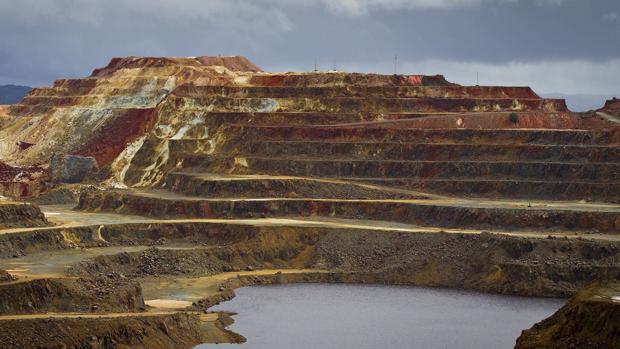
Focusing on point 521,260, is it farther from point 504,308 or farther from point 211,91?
point 211,91

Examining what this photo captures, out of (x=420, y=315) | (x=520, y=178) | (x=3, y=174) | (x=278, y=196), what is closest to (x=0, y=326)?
(x=420, y=315)

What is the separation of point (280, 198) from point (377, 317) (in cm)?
4206

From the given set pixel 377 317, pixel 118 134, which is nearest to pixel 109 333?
pixel 377 317

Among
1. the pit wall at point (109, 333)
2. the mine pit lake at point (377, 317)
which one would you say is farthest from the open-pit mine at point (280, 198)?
the mine pit lake at point (377, 317)

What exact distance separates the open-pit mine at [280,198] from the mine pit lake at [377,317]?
2.25 metres

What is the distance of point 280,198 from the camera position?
140 m

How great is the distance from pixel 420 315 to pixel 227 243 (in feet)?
98.8

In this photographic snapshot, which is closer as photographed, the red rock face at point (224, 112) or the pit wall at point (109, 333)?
the pit wall at point (109, 333)

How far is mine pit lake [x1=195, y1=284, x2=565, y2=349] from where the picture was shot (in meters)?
90.8

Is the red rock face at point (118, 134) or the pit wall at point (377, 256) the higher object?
the red rock face at point (118, 134)

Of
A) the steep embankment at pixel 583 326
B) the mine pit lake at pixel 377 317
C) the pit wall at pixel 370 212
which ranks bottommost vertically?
the mine pit lake at pixel 377 317

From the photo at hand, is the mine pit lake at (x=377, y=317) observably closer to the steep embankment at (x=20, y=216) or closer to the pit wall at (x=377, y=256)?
the pit wall at (x=377, y=256)

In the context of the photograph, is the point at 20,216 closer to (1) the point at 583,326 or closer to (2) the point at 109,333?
(2) the point at 109,333

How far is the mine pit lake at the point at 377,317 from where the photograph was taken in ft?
298
